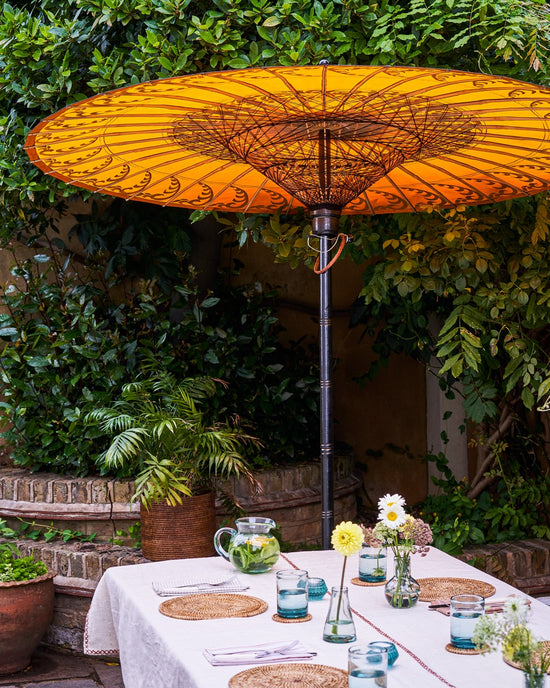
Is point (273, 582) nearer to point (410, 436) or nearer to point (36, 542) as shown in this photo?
point (36, 542)

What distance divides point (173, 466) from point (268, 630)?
6.39 feet

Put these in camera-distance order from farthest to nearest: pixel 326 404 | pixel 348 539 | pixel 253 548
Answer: pixel 326 404, pixel 253 548, pixel 348 539

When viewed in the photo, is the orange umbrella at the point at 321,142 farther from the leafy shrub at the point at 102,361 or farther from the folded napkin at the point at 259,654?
the leafy shrub at the point at 102,361

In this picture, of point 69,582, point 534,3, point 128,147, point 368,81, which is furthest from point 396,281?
point 69,582

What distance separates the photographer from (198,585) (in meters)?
2.56

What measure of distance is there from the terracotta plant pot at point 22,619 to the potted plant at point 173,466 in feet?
1.73

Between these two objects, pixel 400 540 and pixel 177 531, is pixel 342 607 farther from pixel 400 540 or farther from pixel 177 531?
pixel 177 531

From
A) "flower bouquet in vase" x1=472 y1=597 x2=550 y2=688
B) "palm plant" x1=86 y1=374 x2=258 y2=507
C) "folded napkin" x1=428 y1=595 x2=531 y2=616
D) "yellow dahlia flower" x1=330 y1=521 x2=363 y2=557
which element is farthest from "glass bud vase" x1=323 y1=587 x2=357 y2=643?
"palm plant" x1=86 y1=374 x2=258 y2=507

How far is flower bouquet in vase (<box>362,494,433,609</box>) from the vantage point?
230 cm

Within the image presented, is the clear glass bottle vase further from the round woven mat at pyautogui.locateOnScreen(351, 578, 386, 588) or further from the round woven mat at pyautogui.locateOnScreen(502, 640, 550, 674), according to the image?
the round woven mat at pyautogui.locateOnScreen(351, 578, 386, 588)

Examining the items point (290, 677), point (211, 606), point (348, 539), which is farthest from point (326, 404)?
point (290, 677)

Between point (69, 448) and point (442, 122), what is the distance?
112 inches

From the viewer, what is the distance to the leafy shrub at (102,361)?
489cm

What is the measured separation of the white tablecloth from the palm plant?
1.08 meters
